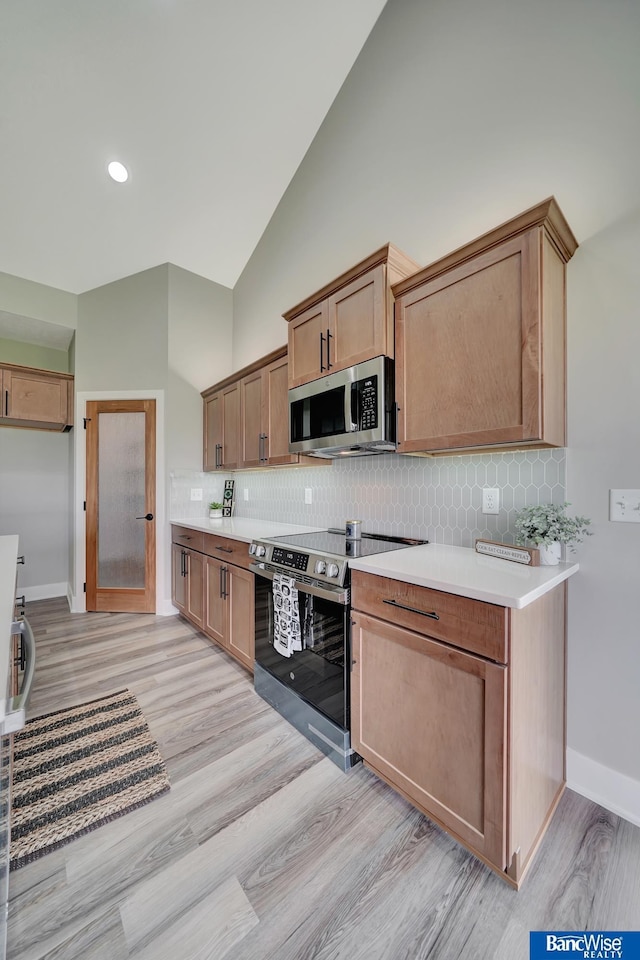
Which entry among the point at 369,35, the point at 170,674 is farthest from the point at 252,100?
the point at 170,674

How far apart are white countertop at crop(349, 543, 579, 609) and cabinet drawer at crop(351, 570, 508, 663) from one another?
3 centimetres

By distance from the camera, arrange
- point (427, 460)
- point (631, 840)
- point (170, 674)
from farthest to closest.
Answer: point (170, 674) < point (427, 460) < point (631, 840)

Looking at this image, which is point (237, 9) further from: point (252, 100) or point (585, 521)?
point (585, 521)

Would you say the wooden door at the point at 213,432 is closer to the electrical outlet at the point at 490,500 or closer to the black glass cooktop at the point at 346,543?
the black glass cooktop at the point at 346,543

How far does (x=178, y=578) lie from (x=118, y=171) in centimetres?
333

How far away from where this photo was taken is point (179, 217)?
3312 millimetres

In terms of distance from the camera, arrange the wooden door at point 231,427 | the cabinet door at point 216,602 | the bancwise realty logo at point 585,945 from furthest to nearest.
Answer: the wooden door at point 231,427 → the cabinet door at point 216,602 → the bancwise realty logo at point 585,945

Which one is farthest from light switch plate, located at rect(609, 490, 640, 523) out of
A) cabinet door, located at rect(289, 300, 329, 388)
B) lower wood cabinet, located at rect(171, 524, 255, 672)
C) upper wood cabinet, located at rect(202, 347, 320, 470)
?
lower wood cabinet, located at rect(171, 524, 255, 672)

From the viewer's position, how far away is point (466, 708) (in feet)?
4.09

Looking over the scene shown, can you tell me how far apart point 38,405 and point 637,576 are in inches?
189

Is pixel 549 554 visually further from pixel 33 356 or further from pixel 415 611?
pixel 33 356

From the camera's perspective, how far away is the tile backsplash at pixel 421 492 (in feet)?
5.75

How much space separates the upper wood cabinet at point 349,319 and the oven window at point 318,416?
14 cm

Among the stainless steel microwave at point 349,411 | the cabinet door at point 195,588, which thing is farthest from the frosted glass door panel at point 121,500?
the stainless steel microwave at point 349,411
